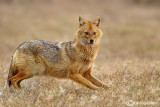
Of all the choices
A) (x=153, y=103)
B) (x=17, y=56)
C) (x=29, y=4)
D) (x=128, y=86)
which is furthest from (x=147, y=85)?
(x=29, y=4)

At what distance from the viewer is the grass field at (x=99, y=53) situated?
7.09m

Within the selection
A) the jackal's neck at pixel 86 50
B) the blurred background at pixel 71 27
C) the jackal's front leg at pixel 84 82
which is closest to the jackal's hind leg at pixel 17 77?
the jackal's front leg at pixel 84 82

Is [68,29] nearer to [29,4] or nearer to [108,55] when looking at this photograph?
[108,55]

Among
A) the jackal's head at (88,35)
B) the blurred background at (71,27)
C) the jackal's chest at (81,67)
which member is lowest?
the blurred background at (71,27)

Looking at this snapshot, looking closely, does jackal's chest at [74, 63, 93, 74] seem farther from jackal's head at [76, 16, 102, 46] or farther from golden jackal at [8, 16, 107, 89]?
jackal's head at [76, 16, 102, 46]

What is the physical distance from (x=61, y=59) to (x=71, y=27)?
1747 centimetres

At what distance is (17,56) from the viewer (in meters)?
8.41

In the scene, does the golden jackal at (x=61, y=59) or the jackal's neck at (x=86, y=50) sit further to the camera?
the jackal's neck at (x=86, y=50)

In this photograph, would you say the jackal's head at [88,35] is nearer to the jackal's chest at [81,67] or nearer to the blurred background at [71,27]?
the jackal's chest at [81,67]

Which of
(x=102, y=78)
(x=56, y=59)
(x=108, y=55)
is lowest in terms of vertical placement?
(x=108, y=55)

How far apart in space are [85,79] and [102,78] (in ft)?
5.26

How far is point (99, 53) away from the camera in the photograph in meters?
18.7

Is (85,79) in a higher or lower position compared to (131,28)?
higher

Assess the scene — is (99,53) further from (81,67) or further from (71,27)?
(81,67)
